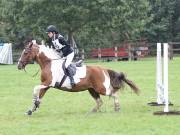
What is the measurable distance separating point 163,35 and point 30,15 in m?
19.7

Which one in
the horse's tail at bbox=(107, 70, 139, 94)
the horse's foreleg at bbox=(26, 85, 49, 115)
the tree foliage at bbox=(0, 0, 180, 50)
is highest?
the tree foliage at bbox=(0, 0, 180, 50)

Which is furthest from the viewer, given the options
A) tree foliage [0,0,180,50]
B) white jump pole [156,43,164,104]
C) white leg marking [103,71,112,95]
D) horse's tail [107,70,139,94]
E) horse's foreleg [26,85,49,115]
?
tree foliage [0,0,180,50]

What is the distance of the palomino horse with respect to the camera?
13.9 metres

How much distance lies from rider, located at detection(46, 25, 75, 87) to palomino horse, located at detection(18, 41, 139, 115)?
0.13 meters

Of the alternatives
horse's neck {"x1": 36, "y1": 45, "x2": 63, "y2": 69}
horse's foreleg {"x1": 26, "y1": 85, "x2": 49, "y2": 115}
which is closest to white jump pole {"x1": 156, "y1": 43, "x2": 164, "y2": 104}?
horse's neck {"x1": 36, "y1": 45, "x2": 63, "y2": 69}

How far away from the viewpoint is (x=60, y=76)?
13938 millimetres

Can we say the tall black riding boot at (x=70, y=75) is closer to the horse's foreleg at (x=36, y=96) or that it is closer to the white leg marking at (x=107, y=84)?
the horse's foreleg at (x=36, y=96)

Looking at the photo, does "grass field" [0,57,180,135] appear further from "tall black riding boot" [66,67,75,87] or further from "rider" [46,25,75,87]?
"rider" [46,25,75,87]

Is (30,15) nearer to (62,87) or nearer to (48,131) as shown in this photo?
(62,87)

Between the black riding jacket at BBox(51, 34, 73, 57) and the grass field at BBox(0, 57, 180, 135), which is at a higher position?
the black riding jacket at BBox(51, 34, 73, 57)

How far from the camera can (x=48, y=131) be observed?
11.0 metres

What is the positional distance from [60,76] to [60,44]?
79 centimetres

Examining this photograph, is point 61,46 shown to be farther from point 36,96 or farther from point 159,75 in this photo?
point 159,75

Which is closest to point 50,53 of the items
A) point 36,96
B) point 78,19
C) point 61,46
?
point 61,46
